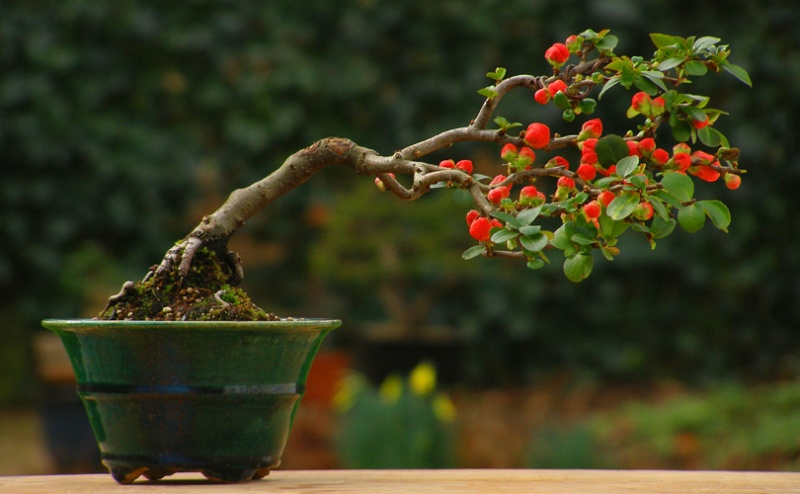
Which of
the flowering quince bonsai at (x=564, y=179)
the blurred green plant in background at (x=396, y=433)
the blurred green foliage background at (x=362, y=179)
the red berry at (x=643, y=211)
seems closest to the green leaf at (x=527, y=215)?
the flowering quince bonsai at (x=564, y=179)

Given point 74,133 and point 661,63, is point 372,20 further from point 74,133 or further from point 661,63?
point 661,63

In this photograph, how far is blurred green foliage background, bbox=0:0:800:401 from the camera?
3.61 meters

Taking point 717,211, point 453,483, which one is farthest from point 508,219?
point 453,483

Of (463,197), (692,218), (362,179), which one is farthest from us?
(362,179)

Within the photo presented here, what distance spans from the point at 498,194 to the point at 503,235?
107mm

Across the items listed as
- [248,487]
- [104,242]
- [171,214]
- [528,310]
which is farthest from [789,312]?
[248,487]

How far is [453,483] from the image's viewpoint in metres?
1.19

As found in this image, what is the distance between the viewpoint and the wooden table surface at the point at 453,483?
1120 millimetres

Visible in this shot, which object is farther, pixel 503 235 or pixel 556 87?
pixel 556 87

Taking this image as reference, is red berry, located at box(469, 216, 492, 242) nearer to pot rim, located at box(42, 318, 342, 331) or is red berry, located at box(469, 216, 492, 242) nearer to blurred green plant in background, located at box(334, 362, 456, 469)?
pot rim, located at box(42, 318, 342, 331)

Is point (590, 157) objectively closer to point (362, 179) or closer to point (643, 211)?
point (643, 211)

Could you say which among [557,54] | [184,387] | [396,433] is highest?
[557,54]

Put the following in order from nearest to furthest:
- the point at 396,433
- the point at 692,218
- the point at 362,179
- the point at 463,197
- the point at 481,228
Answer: the point at 692,218 → the point at 481,228 → the point at 463,197 → the point at 396,433 → the point at 362,179

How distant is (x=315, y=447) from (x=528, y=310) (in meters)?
1.02
